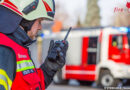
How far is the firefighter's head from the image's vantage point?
2.20m

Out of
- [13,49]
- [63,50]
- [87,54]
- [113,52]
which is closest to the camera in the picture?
[13,49]

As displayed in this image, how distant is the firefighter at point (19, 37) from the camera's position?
6.62 ft

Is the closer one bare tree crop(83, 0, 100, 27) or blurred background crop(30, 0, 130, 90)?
blurred background crop(30, 0, 130, 90)

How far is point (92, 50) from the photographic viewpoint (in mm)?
13984

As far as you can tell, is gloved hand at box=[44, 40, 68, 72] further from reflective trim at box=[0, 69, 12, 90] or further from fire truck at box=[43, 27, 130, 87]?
fire truck at box=[43, 27, 130, 87]

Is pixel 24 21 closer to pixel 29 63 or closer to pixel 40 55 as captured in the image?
pixel 29 63

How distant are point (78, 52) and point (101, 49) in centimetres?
126

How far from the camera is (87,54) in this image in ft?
46.3

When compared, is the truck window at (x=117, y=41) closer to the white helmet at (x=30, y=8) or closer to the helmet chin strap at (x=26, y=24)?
the white helmet at (x=30, y=8)

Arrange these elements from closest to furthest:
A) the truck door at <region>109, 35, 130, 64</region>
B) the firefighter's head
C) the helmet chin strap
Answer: the firefighter's head < the helmet chin strap < the truck door at <region>109, 35, 130, 64</region>

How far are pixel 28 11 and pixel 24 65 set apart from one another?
1.21ft

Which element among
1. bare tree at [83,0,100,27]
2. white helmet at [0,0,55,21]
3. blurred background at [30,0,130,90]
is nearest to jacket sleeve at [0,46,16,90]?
white helmet at [0,0,55,21]

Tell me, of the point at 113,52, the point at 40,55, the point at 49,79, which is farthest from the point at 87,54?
the point at 49,79

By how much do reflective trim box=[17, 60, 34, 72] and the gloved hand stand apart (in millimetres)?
401
